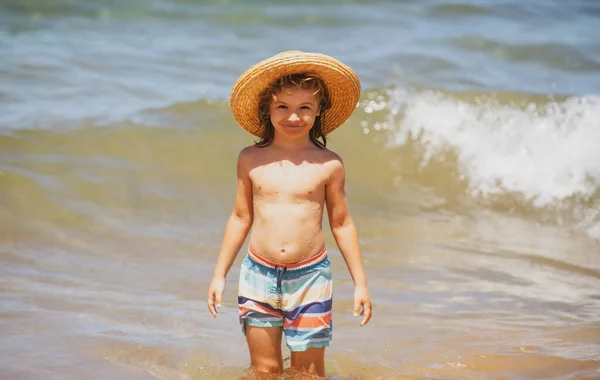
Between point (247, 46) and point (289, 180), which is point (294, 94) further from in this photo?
point (247, 46)

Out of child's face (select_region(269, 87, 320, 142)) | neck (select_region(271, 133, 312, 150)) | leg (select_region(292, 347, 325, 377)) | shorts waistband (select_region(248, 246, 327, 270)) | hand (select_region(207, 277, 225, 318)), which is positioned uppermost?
child's face (select_region(269, 87, 320, 142))

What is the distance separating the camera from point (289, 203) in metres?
3.58

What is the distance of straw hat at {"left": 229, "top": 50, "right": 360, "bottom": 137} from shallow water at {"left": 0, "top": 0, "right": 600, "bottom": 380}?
121cm

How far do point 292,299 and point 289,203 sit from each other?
39 cm

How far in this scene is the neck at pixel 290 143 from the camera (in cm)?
363

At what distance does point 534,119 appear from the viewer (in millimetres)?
8906

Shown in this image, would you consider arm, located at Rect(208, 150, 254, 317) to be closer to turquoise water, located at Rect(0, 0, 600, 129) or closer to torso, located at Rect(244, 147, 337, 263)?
torso, located at Rect(244, 147, 337, 263)

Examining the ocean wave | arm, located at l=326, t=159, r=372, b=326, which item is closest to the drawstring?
arm, located at l=326, t=159, r=372, b=326

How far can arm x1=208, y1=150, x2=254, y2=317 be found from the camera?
11.9 ft

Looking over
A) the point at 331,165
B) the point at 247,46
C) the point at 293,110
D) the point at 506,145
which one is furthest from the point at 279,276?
the point at 247,46

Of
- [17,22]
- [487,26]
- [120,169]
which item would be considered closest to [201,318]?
[120,169]

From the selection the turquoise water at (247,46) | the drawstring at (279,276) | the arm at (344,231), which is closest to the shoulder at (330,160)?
the arm at (344,231)

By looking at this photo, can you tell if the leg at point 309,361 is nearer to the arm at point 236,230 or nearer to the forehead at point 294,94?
the arm at point 236,230

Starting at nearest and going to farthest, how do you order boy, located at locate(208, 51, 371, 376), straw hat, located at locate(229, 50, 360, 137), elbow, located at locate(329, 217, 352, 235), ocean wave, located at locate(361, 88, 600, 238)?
1. straw hat, located at locate(229, 50, 360, 137)
2. boy, located at locate(208, 51, 371, 376)
3. elbow, located at locate(329, 217, 352, 235)
4. ocean wave, located at locate(361, 88, 600, 238)
